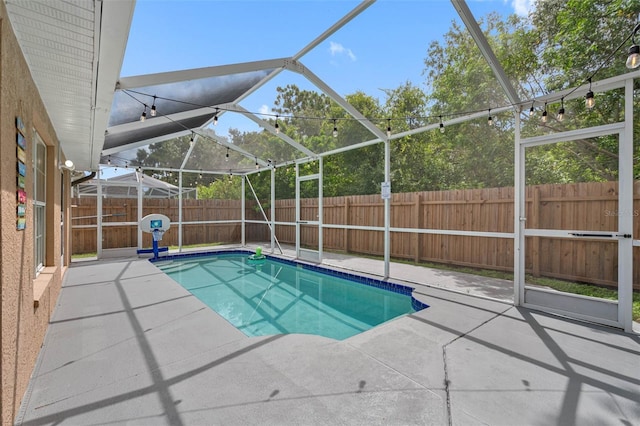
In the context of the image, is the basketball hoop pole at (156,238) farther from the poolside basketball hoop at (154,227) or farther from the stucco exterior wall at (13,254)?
the stucco exterior wall at (13,254)

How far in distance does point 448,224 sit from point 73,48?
6.99 metres

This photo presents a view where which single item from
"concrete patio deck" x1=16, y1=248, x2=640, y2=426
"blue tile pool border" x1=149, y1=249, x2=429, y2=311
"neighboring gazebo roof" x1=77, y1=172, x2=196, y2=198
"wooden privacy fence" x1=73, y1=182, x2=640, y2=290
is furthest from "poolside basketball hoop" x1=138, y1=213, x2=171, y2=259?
"concrete patio deck" x1=16, y1=248, x2=640, y2=426

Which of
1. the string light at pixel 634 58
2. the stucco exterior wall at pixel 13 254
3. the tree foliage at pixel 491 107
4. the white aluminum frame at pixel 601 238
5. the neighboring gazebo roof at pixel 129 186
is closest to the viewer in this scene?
the stucco exterior wall at pixel 13 254

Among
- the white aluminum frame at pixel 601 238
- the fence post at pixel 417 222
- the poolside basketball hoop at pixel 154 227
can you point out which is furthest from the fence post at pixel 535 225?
the poolside basketball hoop at pixel 154 227

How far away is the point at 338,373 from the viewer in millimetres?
2311

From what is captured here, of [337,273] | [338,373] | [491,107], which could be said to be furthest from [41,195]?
[491,107]

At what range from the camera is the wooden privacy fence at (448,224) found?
4383 millimetres

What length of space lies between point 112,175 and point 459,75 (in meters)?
10.5

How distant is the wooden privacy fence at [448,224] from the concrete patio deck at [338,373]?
1727mm

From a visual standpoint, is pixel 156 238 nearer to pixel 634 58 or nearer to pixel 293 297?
pixel 293 297

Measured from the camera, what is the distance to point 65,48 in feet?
6.82

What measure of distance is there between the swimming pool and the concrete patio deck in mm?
825

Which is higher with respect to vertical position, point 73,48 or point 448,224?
point 73,48

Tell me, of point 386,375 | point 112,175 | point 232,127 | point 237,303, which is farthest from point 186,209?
point 386,375
